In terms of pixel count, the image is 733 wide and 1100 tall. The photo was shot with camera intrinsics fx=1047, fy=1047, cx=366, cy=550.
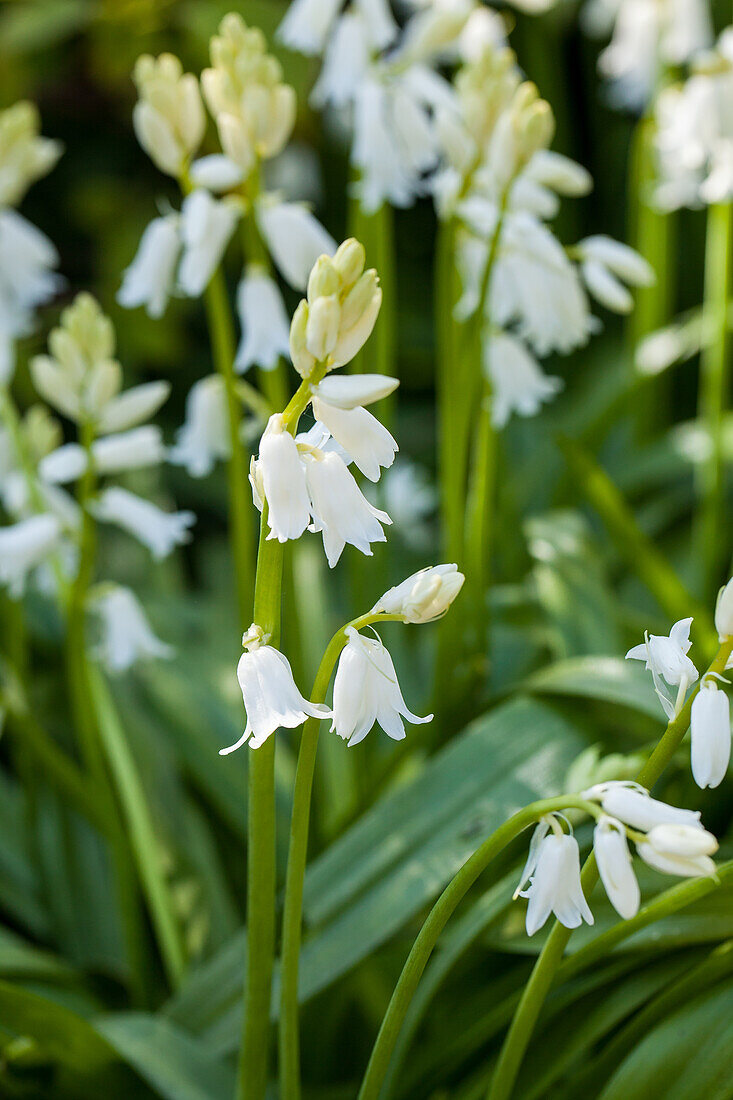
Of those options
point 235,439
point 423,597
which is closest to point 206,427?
point 235,439

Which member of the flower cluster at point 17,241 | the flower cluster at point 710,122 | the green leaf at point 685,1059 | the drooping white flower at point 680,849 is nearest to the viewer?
the drooping white flower at point 680,849

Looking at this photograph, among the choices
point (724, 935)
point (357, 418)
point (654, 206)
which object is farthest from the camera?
point (654, 206)

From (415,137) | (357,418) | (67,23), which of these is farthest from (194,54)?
(357,418)

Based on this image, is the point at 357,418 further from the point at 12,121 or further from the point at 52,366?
the point at 12,121

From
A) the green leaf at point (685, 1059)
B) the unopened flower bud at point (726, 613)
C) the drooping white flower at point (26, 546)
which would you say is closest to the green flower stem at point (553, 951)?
the unopened flower bud at point (726, 613)

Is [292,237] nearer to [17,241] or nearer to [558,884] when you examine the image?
[17,241]

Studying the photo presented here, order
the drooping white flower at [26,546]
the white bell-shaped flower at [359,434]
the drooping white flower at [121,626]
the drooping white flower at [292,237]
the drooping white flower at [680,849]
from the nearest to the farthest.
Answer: the drooping white flower at [680,849]
the white bell-shaped flower at [359,434]
the drooping white flower at [292,237]
the drooping white flower at [26,546]
the drooping white flower at [121,626]

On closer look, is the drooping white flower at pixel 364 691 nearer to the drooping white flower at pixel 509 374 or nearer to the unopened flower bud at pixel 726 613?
the unopened flower bud at pixel 726 613
